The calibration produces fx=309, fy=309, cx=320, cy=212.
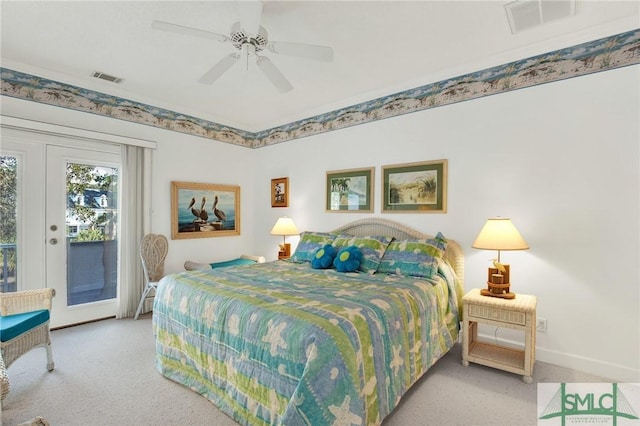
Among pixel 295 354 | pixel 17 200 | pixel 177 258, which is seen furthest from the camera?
pixel 177 258

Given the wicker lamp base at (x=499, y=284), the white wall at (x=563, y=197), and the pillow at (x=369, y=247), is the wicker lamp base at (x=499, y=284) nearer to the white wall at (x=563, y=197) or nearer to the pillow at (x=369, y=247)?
the white wall at (x=563, y=197)

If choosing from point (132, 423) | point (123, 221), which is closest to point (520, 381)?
point (132, 423)

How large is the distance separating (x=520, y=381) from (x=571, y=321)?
735 mm

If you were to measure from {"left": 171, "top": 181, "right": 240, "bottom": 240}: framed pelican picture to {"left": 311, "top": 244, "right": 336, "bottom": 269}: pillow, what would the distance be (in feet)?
7.04

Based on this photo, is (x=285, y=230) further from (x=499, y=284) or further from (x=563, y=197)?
(x=563, y=197)

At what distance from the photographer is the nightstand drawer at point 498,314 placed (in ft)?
8.00

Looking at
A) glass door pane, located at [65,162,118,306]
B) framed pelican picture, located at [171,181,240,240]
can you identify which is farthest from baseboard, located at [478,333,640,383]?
glass door pane, located at [65,162,118,306]

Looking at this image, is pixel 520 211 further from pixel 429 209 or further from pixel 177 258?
pixel 177 258

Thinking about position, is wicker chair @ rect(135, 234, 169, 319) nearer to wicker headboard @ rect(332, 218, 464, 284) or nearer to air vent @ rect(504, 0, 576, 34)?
wicker headboard @ rect(332, 218, 464, 284)

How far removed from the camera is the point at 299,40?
2.74 m

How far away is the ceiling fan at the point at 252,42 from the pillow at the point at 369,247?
1732mm

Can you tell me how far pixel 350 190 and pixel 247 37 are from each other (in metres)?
2.25

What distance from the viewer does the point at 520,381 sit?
8.01ft

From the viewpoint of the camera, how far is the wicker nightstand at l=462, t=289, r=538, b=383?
2.41 meters
